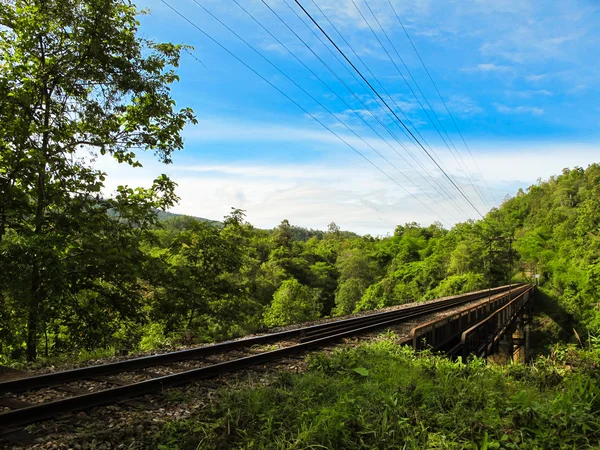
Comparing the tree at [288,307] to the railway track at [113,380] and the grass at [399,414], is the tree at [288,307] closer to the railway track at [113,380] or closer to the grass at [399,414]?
the railway track at [113,380]

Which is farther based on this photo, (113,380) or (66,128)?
(66,128)

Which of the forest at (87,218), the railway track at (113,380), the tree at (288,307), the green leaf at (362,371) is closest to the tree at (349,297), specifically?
the tree at (288,307)

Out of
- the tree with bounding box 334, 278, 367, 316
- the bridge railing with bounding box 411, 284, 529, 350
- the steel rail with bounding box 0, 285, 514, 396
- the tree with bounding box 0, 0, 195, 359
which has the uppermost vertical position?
the tree with bounding box 0, 0, 195, 359

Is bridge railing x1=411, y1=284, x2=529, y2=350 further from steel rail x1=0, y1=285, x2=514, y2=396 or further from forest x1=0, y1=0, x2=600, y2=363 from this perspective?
forest x1=0, y1=0, x2=600, y2=363

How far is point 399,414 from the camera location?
4066 mm

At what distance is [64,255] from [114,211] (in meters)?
1.50

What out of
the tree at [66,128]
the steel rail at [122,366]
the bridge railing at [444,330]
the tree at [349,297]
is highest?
the tree at [66,128]

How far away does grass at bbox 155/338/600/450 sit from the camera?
11.5 feet

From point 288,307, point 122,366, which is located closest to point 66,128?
point 122,366

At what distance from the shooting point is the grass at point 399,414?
11.5 ft

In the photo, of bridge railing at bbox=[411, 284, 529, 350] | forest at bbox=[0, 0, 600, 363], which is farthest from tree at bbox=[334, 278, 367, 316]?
forest at bbox=[0, 0, 600, 363]

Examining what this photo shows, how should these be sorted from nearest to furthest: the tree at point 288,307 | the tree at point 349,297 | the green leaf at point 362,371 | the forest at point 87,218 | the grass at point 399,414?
the grass at point 399,414
the green leaf at point 362,371
the forest at point 87,218
the tree at point 288,307
the tree at point 349,297

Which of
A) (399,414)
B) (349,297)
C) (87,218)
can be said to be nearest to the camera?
(399,414)

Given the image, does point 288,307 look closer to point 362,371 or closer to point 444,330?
point 444,330
